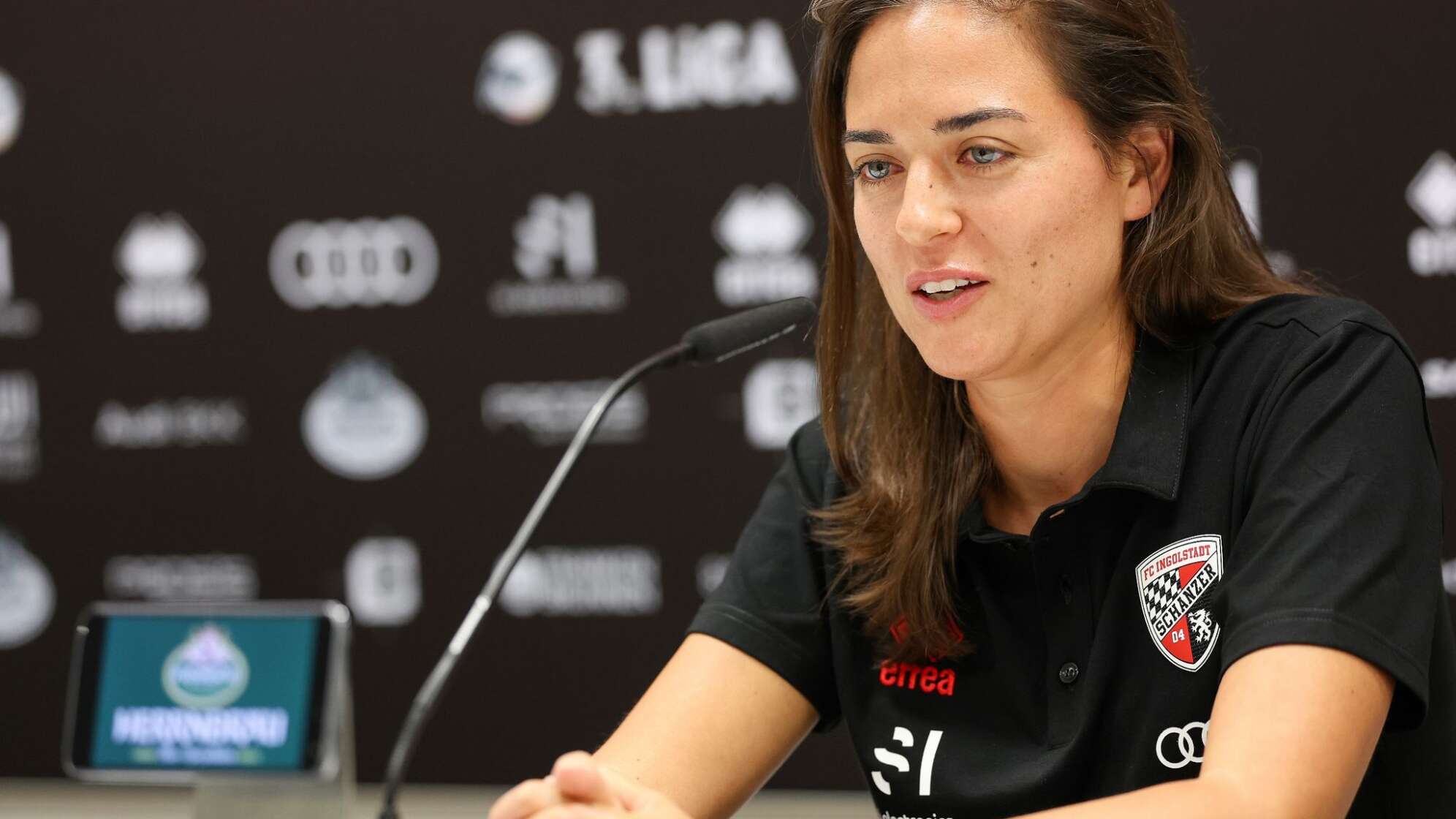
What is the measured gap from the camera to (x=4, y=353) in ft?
9.45

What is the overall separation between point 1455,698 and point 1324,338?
338 mm

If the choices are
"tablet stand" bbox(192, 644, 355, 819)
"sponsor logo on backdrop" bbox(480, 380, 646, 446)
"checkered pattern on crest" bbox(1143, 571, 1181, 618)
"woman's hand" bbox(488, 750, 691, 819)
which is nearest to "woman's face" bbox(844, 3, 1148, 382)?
"checkered pattern on crest" bbox(1143, 571, 1181, 618)

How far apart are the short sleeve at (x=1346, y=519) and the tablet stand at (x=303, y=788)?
1002 millimetres

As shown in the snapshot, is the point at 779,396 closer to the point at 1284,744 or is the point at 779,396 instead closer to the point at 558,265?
the point at 558,265

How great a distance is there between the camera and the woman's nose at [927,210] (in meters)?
1.32

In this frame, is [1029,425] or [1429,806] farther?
[1029,425]

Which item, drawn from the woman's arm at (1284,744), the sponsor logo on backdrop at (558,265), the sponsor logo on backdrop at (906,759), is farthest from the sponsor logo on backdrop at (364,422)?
the woman's arm at (1284,744)

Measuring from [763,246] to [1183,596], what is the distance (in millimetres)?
1425

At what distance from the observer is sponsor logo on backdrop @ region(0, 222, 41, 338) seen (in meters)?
2.88

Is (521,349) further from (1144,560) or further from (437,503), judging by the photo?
(1144,560)

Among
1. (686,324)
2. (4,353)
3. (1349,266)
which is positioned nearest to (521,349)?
(686,324)

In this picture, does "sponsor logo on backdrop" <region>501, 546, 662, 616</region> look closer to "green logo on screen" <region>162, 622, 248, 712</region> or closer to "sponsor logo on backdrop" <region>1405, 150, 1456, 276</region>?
"green logo on screen" <region>162, 622, 248, 712</region>

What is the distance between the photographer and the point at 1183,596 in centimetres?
130

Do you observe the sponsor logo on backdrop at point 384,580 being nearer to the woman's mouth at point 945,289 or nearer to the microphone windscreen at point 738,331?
the microphone windscreen at point 738,331
